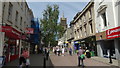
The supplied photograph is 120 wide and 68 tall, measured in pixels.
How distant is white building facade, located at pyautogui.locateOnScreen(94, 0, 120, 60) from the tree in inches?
446

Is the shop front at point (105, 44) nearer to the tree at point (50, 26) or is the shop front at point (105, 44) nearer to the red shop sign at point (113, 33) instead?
the red shop sign at point (113, 33)

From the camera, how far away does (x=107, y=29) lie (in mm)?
13477

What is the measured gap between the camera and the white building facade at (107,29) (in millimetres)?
11805

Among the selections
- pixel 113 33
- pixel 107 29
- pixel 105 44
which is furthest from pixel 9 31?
pixel 105 44

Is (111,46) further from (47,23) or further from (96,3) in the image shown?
(47,23)

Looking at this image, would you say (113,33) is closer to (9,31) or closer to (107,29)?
(107,29)

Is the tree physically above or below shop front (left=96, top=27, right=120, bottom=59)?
above

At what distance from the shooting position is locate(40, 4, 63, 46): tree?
2445 cm

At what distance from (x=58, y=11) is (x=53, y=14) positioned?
1.76m

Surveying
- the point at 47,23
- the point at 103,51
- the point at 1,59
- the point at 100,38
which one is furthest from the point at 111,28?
the point at 47,23

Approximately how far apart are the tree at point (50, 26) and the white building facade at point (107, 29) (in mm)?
11331

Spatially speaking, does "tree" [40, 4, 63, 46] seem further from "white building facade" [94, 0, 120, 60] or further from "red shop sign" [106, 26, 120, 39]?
"red shop sign" [106, 26, 120, 39]

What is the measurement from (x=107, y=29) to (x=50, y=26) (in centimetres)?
1407

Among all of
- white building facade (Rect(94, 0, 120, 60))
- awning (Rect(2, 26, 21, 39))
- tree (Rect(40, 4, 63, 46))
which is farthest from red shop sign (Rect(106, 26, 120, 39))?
tree (Rect(40, 4, 63, 46))
